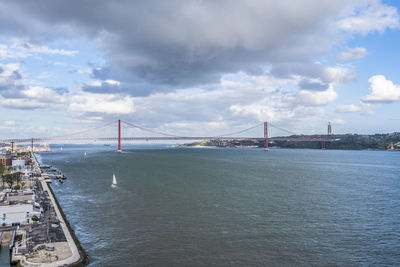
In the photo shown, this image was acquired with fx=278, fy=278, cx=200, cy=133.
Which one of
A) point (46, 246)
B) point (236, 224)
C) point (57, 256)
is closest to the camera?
point (57, 256)

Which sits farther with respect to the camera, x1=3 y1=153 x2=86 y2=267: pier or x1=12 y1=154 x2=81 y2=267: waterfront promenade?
x1=3 y1=153 x2=86 y2=267: pier

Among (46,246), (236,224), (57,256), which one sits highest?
(46,246)

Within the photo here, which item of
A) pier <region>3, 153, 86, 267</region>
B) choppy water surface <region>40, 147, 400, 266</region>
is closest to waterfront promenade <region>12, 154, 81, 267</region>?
pier <region>3, 153, 86, 267</region>

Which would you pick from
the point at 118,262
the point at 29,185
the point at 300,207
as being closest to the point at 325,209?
the point at 300,207

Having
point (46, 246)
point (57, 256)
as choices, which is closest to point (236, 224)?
point (57, 256)

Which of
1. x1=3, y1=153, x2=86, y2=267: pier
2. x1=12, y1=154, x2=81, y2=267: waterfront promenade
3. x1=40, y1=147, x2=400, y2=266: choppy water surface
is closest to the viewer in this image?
x1=12, y1=154, x2=81, y2=267: waterfront promenade

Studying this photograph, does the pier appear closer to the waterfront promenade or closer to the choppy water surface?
the waterfront promenade

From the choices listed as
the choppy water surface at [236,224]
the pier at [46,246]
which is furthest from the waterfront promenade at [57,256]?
the choppy water surface at [236,224]

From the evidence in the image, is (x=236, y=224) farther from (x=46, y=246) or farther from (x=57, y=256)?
(x=46, y=246)

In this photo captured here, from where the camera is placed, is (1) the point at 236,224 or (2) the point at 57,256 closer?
(2) the point at 57,256

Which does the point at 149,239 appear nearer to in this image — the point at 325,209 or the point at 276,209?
the point at 276,209

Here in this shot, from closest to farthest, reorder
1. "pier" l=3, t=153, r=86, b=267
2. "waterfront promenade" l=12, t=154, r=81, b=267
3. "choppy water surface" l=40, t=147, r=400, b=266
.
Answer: "waterfront promenade" l=12, t=154, r=81, b=267 → "pier" l=3, t=153, r=86, b=267 → "choppy water surface" l=40, t=147, r=400, b=266
